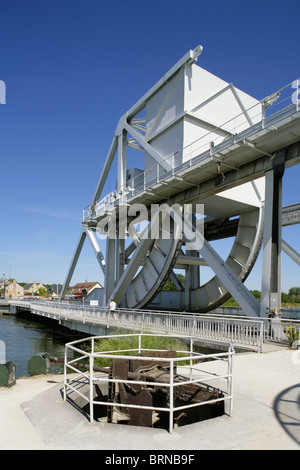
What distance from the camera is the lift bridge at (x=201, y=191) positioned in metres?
14.2

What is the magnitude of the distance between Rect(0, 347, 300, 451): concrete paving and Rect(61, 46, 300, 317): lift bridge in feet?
26.4

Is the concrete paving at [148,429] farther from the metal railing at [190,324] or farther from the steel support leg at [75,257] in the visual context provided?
the steel support leg at [75,257]

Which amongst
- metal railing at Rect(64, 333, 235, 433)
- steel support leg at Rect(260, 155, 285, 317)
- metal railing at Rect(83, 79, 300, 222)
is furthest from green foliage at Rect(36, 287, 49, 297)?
metal railing at Rect(64, 333, 235, 433)

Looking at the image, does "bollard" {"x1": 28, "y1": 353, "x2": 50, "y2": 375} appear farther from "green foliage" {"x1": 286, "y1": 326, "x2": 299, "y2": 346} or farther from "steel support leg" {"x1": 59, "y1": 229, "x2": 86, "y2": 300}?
"steel support leg" {"x1": 59, "y1": 229, "x2": 86, "y2": 300}

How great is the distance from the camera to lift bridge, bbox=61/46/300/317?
1418 cm

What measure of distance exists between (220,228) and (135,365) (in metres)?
23.0

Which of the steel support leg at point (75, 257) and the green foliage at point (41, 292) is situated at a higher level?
the steel support leg at point (75, 257)

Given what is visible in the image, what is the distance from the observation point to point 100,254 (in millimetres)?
31031

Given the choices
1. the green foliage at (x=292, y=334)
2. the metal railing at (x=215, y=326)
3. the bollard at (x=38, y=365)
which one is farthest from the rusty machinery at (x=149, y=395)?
the green foliage at (x=292, y=334)

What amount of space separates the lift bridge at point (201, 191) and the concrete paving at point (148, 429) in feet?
26.4

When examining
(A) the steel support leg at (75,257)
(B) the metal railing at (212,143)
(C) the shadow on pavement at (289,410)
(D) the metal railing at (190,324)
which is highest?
(B) the metal railing at (212,143)

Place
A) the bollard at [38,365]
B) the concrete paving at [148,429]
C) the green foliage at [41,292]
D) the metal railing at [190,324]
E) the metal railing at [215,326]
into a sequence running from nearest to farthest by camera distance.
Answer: the concrete paving at [148,429] → the bollard at [38,365] → the metal railing at [215,326] → the metal railing at [190,324] → the green foliage at [41,292]
